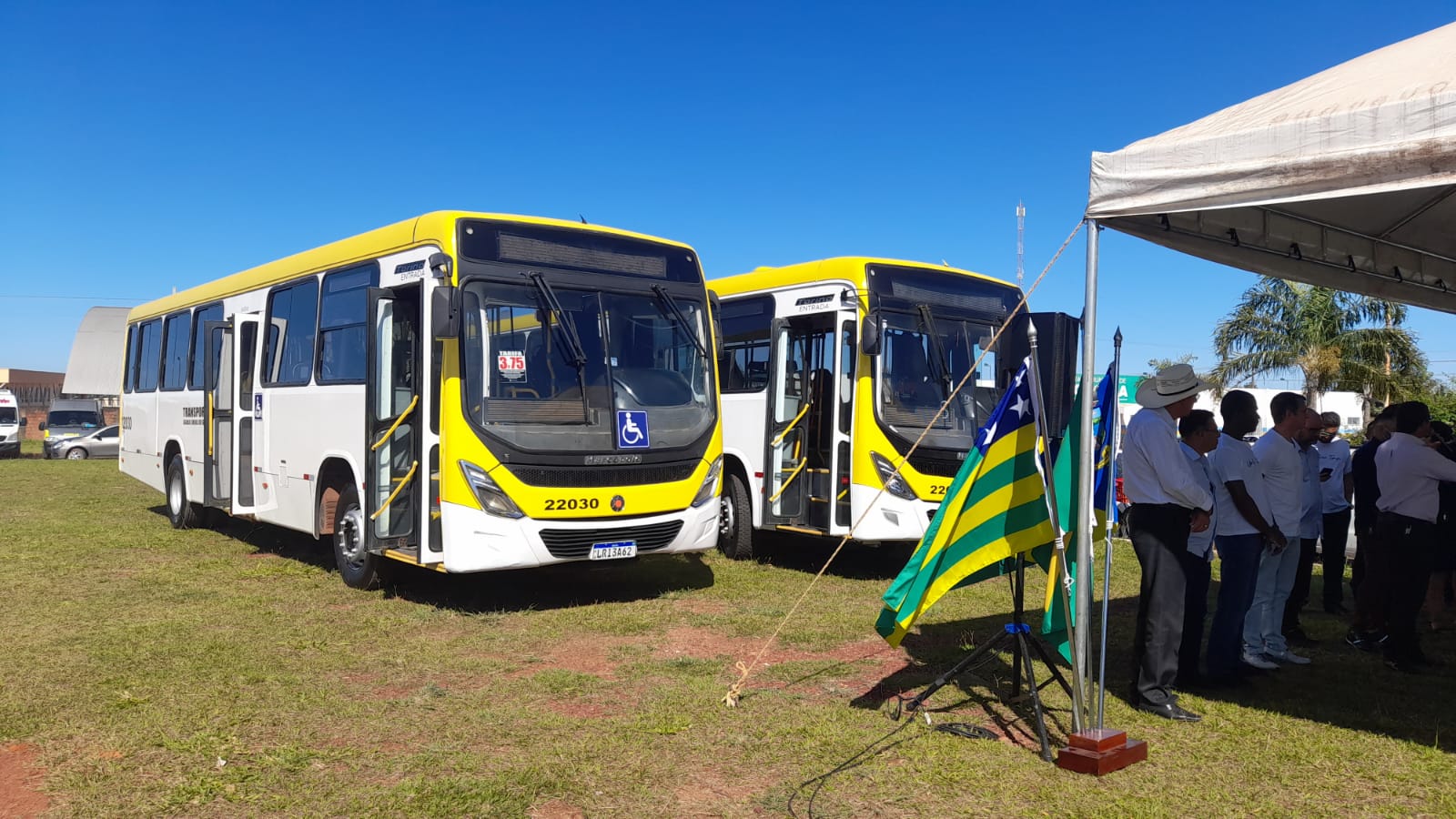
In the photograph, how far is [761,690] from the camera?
646 centimetres

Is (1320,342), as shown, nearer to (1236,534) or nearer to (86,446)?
(1236,534)

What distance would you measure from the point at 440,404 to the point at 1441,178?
6517 mm

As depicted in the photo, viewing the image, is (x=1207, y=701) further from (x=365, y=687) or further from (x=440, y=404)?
(x=440, y=404)

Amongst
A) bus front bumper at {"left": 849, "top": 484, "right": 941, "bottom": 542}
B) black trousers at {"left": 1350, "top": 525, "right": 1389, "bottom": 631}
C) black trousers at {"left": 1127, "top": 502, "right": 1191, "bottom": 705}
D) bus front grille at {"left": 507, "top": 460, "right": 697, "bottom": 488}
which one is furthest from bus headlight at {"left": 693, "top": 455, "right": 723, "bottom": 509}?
black trousers at {"left": 1350, "top": 525, "right": 1389, "bottom": 631}

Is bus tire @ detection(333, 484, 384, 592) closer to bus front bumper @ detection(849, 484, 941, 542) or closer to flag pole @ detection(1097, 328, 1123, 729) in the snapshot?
bus front bumper @ detection(849, 484, 941, 542)

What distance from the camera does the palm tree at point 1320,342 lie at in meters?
27.3

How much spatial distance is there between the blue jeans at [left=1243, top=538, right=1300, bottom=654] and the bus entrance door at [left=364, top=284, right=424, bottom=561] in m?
6.27

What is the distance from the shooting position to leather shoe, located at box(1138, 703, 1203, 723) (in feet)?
19.2

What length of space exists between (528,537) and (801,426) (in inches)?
151

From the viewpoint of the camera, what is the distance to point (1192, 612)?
21.1 ft

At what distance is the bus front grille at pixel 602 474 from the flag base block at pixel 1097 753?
15.0ft

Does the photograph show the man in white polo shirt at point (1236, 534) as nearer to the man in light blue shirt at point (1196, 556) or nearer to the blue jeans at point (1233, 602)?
the blue jeans at point (1233, 602)

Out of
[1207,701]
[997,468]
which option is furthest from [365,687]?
[1207,701]

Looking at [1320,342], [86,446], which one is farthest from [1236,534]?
[86,446]
